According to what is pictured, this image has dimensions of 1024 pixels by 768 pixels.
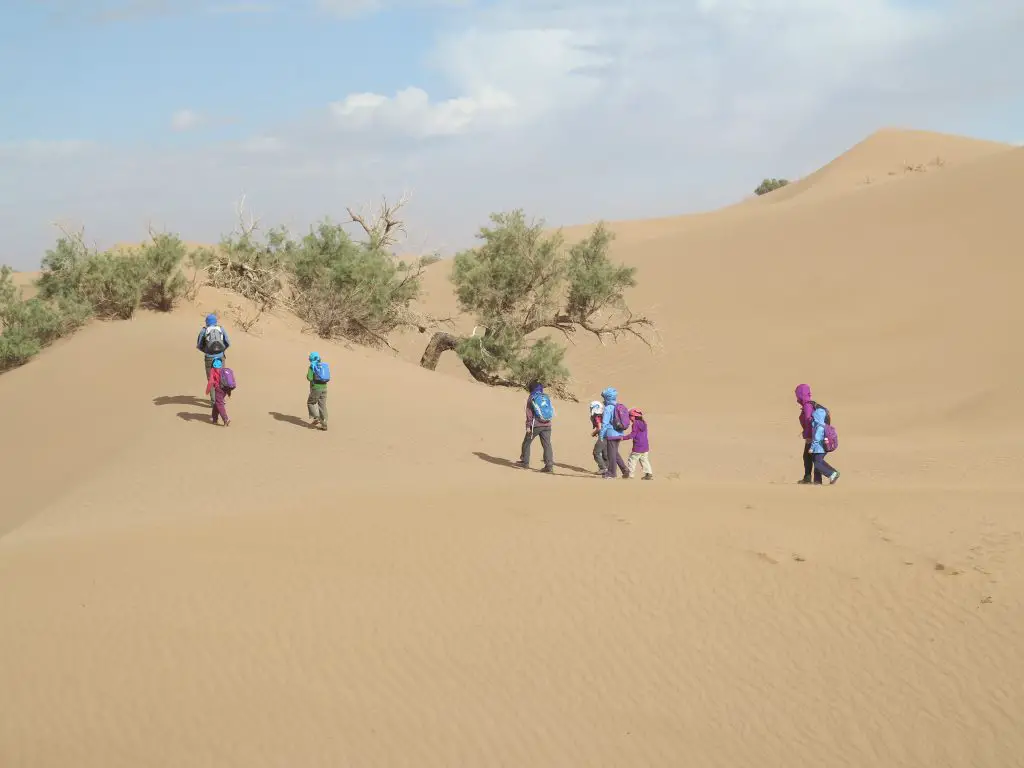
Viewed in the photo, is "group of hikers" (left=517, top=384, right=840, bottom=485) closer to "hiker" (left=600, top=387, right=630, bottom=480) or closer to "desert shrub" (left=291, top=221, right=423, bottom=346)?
"hiker" (left=600, top=387, right=630, bottom=480)

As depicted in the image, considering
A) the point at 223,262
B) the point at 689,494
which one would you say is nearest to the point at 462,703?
the point at 689,494

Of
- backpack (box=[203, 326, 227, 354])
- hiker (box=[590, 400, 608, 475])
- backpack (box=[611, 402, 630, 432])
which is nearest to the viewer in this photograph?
backpack (box=[611, 402, 630, 432])

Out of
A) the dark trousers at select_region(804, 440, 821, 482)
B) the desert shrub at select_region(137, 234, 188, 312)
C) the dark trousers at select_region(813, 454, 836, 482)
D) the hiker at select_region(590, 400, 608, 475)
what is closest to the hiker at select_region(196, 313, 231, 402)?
the hiker at select_region(590, 400, 608, 475)

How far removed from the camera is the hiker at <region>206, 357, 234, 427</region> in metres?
14.2

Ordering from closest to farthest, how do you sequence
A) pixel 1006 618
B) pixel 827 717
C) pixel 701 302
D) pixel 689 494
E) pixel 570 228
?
1. pixel 827 717
2. pixel 1006 618
3. pixel 689 494
4. pixel 701 302
5. pixel 570 228

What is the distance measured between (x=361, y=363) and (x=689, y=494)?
1045 centimetres

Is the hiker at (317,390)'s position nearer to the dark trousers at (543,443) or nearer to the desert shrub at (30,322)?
the dark trousers at (543,443)

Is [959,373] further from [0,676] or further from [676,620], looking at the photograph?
[0,676]

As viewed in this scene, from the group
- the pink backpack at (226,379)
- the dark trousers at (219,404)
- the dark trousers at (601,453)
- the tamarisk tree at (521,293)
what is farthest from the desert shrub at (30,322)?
the dark trousers at (601,453)

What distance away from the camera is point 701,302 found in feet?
126

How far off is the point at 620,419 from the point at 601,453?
0.61 m

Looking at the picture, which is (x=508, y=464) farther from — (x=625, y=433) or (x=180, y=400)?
(x=180, y=400)

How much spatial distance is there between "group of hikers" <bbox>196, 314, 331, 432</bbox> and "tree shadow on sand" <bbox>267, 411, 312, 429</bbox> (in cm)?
49

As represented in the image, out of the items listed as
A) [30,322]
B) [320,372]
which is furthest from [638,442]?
[30,322]
